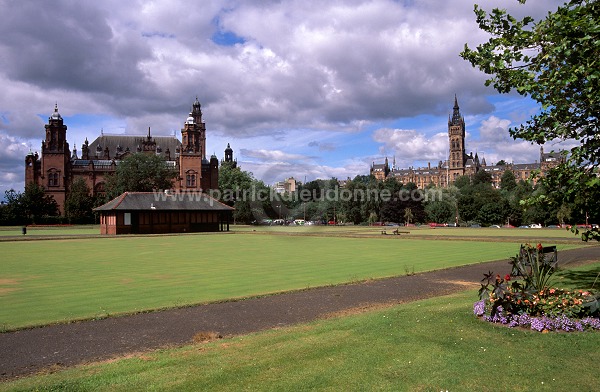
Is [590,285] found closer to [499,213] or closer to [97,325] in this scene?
[97,325]

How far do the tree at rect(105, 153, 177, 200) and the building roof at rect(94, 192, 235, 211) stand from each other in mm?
29275

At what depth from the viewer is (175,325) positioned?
9.99 metres

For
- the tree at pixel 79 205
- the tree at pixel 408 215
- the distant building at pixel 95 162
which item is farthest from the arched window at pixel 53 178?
the tree at pixel 408 215

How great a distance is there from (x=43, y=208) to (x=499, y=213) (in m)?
95.2

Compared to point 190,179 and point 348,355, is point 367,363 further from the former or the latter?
point 190,179

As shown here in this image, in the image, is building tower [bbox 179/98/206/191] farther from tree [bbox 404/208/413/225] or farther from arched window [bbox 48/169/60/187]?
tree [bbox 404/208/413/225]

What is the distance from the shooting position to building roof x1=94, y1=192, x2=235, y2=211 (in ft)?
193

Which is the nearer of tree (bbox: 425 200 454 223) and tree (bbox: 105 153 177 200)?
tree (bbox: 105 153 177 200)

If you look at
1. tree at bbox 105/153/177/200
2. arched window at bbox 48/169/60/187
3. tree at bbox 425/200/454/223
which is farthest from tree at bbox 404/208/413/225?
arched window at bbox 48/169/60/187

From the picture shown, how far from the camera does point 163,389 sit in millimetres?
5871

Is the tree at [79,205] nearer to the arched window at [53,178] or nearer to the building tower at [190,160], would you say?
the arched window at [53,178]

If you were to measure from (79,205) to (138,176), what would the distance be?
45.4 feet

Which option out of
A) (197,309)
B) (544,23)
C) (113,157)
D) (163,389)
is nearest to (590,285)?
(544,23)

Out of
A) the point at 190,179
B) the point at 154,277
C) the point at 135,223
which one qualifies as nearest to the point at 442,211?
the point at 190,179
